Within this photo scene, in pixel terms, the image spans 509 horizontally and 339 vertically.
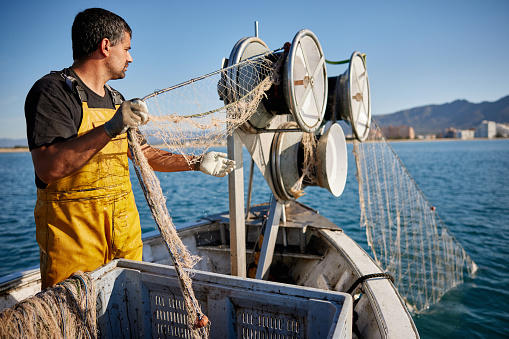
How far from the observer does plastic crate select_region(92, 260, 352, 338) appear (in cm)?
176

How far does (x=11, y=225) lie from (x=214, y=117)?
1313 cm

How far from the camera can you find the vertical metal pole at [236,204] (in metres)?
3.48

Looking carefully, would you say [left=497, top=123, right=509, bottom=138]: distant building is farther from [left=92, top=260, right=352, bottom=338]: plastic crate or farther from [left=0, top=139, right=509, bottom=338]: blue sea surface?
[left=92, top=260, right=352, bottom=338]: plastic crate

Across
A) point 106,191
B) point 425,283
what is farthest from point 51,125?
point 425,283

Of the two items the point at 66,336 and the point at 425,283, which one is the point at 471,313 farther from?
the point at 66,336

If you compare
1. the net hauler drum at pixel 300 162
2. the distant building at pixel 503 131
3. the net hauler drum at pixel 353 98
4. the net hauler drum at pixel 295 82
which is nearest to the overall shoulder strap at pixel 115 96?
the net hauler drum at pixel 295 82

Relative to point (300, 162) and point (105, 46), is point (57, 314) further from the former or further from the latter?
point (300, 162)

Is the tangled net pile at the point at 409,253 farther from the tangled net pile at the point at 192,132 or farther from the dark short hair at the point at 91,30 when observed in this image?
the dark short hair at the point at 91,30

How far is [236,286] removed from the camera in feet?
6.41

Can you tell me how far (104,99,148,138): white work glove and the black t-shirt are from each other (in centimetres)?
35

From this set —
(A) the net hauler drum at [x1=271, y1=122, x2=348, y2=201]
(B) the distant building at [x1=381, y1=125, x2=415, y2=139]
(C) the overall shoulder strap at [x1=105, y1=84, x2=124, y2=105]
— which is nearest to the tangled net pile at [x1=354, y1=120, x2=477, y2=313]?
(A) the net hauler drum at [x1=271, y1=122, x2=348, y2=201]

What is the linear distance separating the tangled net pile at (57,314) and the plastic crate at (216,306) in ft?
0.63

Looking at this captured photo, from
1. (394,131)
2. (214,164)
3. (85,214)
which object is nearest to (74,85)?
(85,214)

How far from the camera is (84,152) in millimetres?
1854
